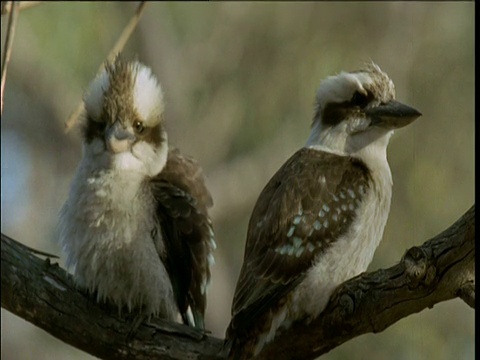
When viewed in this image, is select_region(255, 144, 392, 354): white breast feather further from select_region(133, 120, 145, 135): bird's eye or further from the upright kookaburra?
select_region(133, 120, 145, 135): bird's eye

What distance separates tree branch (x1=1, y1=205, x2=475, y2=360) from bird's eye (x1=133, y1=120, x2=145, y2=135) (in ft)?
1.47

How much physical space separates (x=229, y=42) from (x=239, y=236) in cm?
162

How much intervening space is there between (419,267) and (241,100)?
13.9 feet

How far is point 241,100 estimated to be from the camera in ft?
20.9

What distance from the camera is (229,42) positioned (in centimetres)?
681

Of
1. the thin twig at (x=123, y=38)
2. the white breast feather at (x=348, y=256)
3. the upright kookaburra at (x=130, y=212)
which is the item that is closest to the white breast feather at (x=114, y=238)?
the upright kookaburra at (x=130, y=212)

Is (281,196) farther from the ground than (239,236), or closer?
closer

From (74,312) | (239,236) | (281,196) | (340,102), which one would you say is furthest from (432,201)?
(239,236)

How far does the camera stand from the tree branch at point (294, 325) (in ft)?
7.13

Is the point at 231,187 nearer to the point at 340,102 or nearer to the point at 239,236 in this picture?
the point at 239,236

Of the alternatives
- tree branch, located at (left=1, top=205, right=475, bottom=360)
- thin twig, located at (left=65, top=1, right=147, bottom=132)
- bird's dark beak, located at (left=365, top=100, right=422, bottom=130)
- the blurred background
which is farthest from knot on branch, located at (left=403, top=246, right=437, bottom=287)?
the blurred background

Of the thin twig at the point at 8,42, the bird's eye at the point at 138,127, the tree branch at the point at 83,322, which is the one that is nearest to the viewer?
the thin twig at the point at 8,42

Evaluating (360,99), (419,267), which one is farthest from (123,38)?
(419,267)

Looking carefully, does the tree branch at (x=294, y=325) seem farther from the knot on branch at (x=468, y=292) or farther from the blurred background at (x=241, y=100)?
the blurred background at (x=241, y=100)
